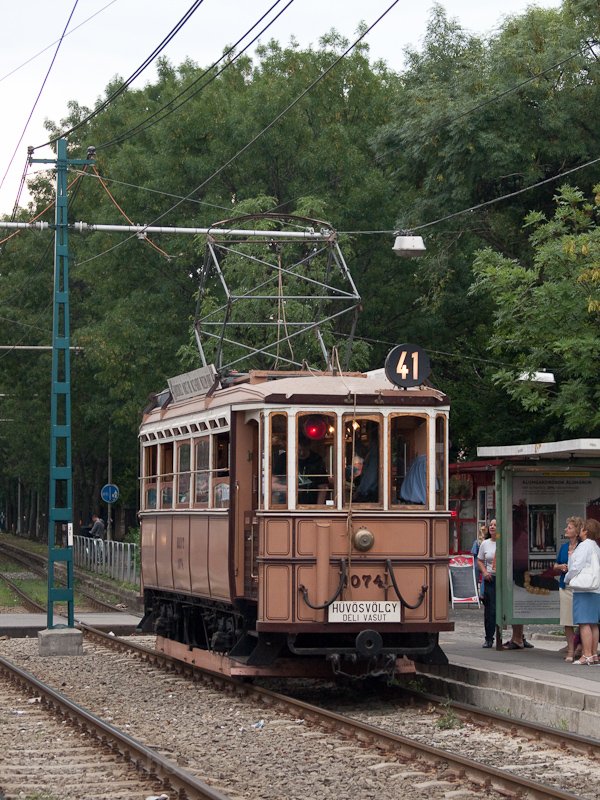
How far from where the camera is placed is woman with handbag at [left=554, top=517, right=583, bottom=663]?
49.6ft

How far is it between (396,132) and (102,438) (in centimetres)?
2453

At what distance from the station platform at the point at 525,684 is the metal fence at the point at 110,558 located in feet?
63.3

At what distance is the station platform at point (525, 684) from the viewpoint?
1238cm

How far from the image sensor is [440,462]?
47.7ft

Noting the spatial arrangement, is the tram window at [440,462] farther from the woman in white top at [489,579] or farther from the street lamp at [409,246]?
the street lamp at [409,246]

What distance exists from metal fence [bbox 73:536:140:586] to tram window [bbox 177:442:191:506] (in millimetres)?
18889

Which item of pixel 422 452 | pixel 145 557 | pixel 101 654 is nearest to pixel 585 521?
pixel 422 452

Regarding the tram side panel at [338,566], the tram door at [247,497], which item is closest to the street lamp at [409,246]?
the tram door at [247,497]

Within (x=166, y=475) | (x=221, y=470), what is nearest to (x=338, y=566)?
(x=221, y=470)

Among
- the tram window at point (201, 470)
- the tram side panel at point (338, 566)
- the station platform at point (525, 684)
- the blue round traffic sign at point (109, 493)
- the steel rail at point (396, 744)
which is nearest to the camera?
the steel rail at point (396, 744)

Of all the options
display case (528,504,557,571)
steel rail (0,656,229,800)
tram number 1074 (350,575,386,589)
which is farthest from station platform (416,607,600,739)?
steel rail (0,656,229,800)

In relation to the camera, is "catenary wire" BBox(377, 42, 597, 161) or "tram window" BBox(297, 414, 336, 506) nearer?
"tram window" BBox(297, 414, 336, 506)

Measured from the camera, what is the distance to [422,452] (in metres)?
14.5

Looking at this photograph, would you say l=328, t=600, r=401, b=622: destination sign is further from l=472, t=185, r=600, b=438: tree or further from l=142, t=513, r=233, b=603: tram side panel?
l=472, t=185, r=600, b=438: tree
